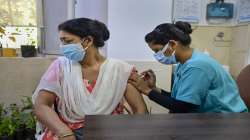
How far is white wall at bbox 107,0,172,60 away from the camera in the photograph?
2.18m

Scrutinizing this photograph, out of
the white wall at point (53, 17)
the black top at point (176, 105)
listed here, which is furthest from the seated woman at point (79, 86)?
the white wall at point (53, 17)

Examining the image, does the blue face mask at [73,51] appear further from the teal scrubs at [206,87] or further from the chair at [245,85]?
the chair at [245,85]

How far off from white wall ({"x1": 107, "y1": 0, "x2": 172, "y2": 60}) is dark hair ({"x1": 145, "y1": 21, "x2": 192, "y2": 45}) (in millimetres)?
763

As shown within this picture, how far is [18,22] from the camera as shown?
2.44 meters

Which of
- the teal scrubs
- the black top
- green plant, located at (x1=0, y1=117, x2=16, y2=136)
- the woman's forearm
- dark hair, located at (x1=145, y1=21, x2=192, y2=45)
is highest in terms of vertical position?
dark hair, located at (x1=145, y1=21, x2=192, y2=45)

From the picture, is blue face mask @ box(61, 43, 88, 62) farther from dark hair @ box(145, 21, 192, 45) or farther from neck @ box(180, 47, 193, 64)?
neck @ box(180, 47, 193, 64)

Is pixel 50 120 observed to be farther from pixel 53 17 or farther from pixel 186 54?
pixel 53 17

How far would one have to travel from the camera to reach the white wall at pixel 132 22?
2180mm

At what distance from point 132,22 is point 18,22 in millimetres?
1126

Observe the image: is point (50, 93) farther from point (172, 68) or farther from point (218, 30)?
point (218, 30)

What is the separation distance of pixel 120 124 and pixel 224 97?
670 mm

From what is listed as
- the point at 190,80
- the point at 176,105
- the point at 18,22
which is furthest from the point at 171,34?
the point at 18,22

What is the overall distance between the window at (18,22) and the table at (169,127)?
1.69 m

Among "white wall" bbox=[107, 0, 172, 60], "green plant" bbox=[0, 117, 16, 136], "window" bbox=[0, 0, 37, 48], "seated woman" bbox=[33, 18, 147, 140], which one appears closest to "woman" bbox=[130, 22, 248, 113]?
"seated woman" bbox=[33, 18, 147, 140]
